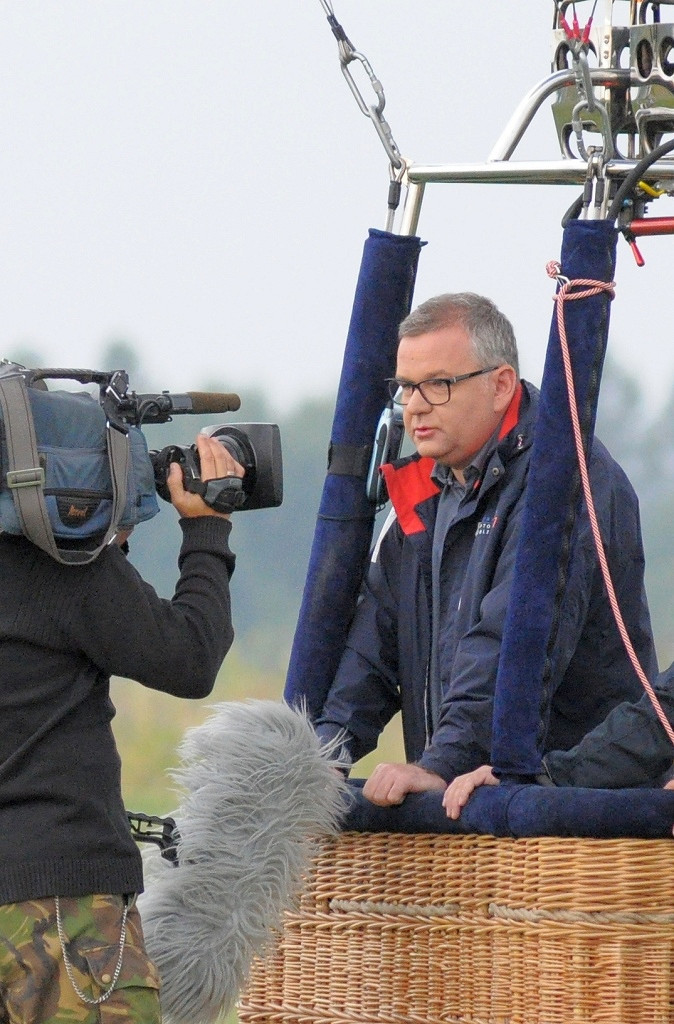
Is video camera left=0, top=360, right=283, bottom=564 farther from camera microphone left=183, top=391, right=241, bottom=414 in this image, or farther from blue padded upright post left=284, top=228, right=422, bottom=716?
blue padded upright post left=284, top=228, right=422, bottom=716

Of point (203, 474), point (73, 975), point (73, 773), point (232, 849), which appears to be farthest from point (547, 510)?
point (73, 975)

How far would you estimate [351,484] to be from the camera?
9.24ft

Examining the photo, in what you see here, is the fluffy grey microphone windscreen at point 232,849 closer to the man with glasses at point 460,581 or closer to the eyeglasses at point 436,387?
the man with glasses at point 460,581

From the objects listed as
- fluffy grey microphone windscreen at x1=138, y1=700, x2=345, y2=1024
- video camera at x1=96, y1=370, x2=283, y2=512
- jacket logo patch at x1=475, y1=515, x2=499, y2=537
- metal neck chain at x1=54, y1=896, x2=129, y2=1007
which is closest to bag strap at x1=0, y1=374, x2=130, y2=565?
video camera at x1=96, y1=370, x2=283, y2=512

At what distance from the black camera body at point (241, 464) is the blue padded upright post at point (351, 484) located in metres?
0.60

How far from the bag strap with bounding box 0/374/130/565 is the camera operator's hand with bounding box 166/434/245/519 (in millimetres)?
141

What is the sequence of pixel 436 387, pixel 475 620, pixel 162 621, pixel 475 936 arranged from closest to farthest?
pixel 162 621
pixel 475 936
pixel 475 620
pixel 436 387

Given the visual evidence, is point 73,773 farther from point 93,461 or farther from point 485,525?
point 485,525

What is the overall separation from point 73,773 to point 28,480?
355 millimetres

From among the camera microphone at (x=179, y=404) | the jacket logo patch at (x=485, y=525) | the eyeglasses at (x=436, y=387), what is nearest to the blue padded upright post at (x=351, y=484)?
the eyeglasses at (x=436, y=387)

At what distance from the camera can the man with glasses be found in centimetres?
246

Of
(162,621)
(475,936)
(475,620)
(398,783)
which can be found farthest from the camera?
(475,620)

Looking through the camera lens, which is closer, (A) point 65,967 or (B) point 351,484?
(A) point 65,967

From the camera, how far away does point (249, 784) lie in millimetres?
2387
